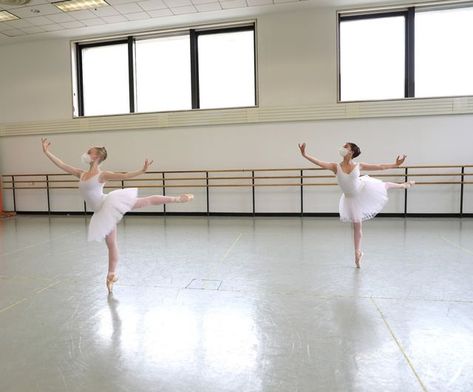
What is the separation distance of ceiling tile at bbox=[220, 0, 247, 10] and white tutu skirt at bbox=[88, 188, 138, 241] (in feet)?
17.5

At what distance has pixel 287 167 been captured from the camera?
761 centimetres

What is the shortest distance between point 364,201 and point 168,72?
6.21 m

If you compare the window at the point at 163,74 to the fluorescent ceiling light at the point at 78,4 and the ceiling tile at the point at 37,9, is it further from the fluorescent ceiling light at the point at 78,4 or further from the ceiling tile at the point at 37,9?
the ceiling tile at the point at 37,9

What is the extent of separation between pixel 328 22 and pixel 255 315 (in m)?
6.71

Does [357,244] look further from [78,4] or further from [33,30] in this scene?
[33,30]

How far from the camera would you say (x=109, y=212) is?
9.34 feet

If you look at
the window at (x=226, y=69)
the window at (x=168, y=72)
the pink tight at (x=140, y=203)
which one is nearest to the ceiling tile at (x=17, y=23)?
the window at (x=168, y=72)

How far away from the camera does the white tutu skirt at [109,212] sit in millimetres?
2801

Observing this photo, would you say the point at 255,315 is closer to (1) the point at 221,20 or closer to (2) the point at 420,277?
(2) the point at 420,277

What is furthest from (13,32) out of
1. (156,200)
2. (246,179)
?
(156,200)

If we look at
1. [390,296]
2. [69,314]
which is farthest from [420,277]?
[69,314]

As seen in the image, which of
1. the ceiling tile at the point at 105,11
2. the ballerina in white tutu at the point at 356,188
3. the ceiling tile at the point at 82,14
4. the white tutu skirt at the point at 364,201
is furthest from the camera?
the ceiling tile at the point at 82,14

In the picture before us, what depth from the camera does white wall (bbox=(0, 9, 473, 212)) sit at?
7.08 metres

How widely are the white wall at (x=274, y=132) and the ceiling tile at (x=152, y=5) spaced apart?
6.82 ft
